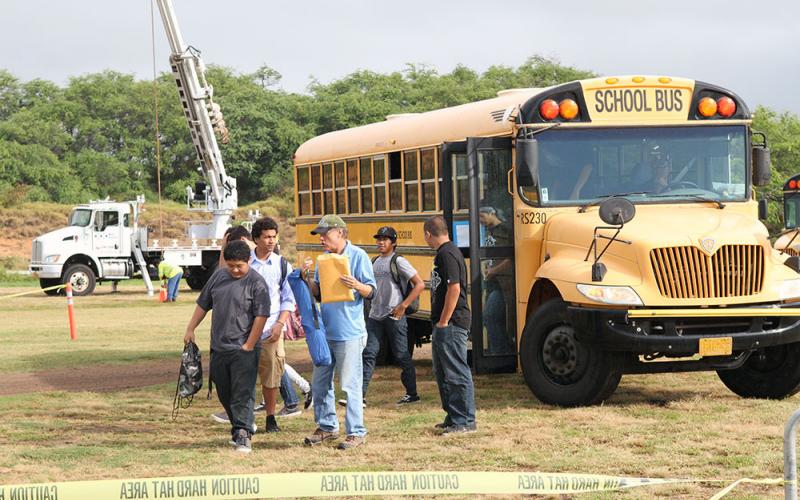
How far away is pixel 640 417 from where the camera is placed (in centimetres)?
980

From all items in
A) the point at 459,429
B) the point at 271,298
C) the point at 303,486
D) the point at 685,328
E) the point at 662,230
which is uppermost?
the point at 662,230

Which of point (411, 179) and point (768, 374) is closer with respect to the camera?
point (768, 374)

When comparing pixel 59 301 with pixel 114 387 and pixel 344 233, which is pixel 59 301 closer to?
pixel 114 387

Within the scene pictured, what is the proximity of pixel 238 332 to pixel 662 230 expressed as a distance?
3.34m

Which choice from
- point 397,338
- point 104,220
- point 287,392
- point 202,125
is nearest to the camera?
point 287,392

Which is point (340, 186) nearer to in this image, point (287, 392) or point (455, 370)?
point (287, 392)

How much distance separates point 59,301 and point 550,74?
43964mm

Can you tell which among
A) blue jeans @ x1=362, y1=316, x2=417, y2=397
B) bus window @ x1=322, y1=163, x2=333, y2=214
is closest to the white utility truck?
bus window @ x1=322, y1=163, x2=333, y2=214

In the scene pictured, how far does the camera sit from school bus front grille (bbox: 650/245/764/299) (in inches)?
382

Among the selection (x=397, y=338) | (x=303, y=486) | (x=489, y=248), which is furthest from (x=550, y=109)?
(x=303, y=486)

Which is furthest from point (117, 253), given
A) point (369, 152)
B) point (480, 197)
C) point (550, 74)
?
point (550, 74)

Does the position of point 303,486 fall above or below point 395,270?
below

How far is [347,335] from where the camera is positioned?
8734mm

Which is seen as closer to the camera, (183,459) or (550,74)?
(183,459)
